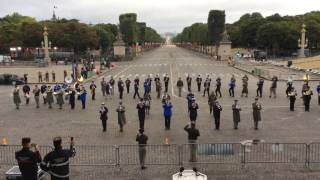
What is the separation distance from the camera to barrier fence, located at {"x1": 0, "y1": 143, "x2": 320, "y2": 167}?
48.2 ft

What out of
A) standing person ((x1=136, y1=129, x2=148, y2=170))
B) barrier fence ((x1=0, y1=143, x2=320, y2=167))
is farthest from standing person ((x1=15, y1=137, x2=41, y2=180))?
standing person ((x1=136, y1=129, x2=148, y2=170))

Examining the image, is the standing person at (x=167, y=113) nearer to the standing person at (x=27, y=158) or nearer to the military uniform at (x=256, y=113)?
the military uniform at (x=256, y=113)

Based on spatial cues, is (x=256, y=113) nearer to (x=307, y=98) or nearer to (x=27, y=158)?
(x=307, y=98)

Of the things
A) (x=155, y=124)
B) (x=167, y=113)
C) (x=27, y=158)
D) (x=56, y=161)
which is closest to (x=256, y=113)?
(x=167, y=113)

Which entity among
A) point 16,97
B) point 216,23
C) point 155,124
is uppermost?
point 216,23

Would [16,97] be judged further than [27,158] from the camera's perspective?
Yes

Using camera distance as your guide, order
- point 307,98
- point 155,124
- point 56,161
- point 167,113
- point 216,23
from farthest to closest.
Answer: point 216,23 → point 307,98 → point 155,124 → point 167,113 → point 56,161

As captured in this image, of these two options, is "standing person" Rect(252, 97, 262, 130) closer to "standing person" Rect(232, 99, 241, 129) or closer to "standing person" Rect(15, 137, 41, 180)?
"standing person" Rect(232, 99, 241, 129)

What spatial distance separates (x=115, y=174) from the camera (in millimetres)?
14039

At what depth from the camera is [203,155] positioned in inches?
600

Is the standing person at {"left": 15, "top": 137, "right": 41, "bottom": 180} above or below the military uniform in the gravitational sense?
above

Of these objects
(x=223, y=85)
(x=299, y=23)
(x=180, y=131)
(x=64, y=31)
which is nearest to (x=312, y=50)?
(x=299, y=23)

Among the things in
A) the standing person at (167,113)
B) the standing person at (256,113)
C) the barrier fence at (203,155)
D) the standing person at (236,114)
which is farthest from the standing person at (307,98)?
the barrier fence at (203,155)

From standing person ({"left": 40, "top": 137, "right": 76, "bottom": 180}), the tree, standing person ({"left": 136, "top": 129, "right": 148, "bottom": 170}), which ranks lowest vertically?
standing person ({"left": 136, "top": 129, "right": 148, "bottom": 170})
